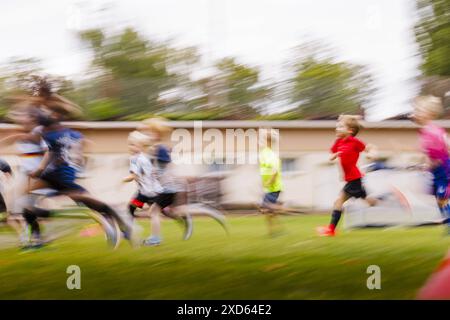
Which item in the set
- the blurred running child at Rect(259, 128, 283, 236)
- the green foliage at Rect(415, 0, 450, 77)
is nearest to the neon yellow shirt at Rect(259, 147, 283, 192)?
the blurred running child at Rect(259, 128, 283, 236)

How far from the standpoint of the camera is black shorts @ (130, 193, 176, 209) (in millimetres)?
3666

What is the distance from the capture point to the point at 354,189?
373 centimetres

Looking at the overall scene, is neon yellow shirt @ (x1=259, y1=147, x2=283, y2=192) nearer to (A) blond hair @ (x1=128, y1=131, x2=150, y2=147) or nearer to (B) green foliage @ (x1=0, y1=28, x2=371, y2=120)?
(B) green foliage @ (x1=0, y1=28, x2=371, y2=120)

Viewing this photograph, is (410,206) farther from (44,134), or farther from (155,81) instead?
(44,134)

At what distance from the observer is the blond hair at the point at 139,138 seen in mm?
3344

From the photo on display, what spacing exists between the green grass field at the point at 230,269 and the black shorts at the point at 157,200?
378mm

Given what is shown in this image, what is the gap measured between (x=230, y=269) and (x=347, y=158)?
888 mm

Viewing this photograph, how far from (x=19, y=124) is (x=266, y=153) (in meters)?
1.12

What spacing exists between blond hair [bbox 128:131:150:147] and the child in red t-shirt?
850 mm
